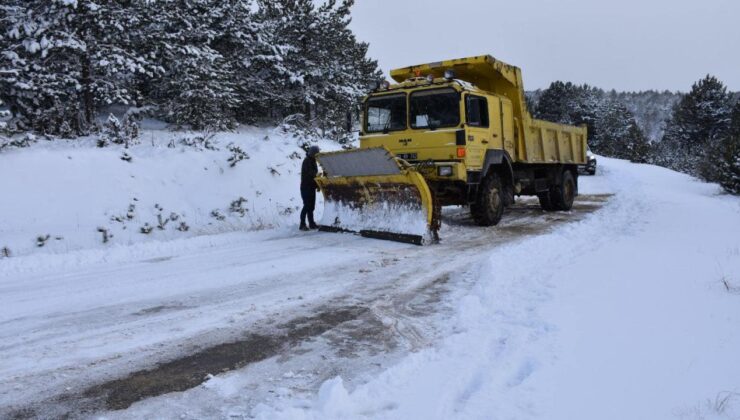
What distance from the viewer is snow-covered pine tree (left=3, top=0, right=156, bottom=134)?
38.1 ft

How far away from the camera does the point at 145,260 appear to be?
7.26 m

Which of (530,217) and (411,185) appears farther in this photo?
(530,217)

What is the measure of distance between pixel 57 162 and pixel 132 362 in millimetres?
8634

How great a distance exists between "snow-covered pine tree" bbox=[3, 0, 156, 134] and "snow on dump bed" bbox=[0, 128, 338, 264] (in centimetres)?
126

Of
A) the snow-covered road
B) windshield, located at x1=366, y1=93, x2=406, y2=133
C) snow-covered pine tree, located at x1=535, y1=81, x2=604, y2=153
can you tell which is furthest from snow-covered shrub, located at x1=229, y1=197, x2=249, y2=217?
snow-covered pine tree, located at x1=535, y1=81, x2=604, y2=153

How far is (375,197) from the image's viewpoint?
9164 millimetres

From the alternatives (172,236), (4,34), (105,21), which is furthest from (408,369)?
(4,34)

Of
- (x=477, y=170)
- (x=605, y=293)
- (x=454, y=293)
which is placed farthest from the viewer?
(x=477, y=170)

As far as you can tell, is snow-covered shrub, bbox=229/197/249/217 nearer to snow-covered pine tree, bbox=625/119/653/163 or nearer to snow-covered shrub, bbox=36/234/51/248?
snow-covered shrub, bbox=36/234/51/248

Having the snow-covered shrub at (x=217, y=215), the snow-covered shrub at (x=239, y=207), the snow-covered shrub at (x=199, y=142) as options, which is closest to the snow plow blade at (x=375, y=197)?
the snow-covered shrub at (x=239, y=207)

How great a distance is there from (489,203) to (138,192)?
723cm

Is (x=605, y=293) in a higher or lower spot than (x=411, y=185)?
lower

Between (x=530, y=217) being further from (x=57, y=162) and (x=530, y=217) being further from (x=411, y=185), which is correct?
(x=57, y=162)

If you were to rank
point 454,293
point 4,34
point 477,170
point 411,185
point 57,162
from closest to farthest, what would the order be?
point 454,293 < point 411,185 < point 477,170 < point 57,162 < point 4,34
